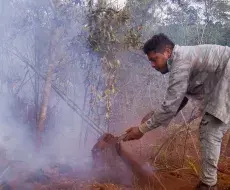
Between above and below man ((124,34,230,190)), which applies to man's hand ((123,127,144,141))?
below

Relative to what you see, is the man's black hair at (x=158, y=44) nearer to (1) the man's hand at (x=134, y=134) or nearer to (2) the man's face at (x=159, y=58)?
(2) the man's face at (x=159, y=58)

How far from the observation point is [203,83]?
3.52 meters

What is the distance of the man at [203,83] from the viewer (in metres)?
3.30

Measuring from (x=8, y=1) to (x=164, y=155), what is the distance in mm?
4343

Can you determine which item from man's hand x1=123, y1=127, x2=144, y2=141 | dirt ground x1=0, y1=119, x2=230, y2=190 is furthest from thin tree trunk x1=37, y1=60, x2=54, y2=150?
man's hand x1=123, y1=127, x2=144, y2=141

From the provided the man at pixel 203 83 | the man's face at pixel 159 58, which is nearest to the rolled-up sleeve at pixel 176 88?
the man at pixel 203 83

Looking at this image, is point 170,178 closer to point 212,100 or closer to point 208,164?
point 208,164

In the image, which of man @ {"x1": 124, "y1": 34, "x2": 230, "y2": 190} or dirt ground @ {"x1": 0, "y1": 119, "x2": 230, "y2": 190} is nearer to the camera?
man @ {"x1": 124, "y1": 34, "x2": 230, "y2": 190}

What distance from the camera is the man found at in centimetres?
330

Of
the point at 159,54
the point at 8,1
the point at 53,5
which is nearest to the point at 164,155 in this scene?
the point at 159,54

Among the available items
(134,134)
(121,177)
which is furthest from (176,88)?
(121,177)

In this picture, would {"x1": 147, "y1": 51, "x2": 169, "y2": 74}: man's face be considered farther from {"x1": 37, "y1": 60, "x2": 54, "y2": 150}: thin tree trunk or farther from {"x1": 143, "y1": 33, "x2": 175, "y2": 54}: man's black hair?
{"x1": 37, "y1": 60, "x2": 54, "y2": 150}: thin tree trunk

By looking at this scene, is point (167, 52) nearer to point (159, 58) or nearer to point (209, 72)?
point (159, 58)

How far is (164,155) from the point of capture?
204 inches
